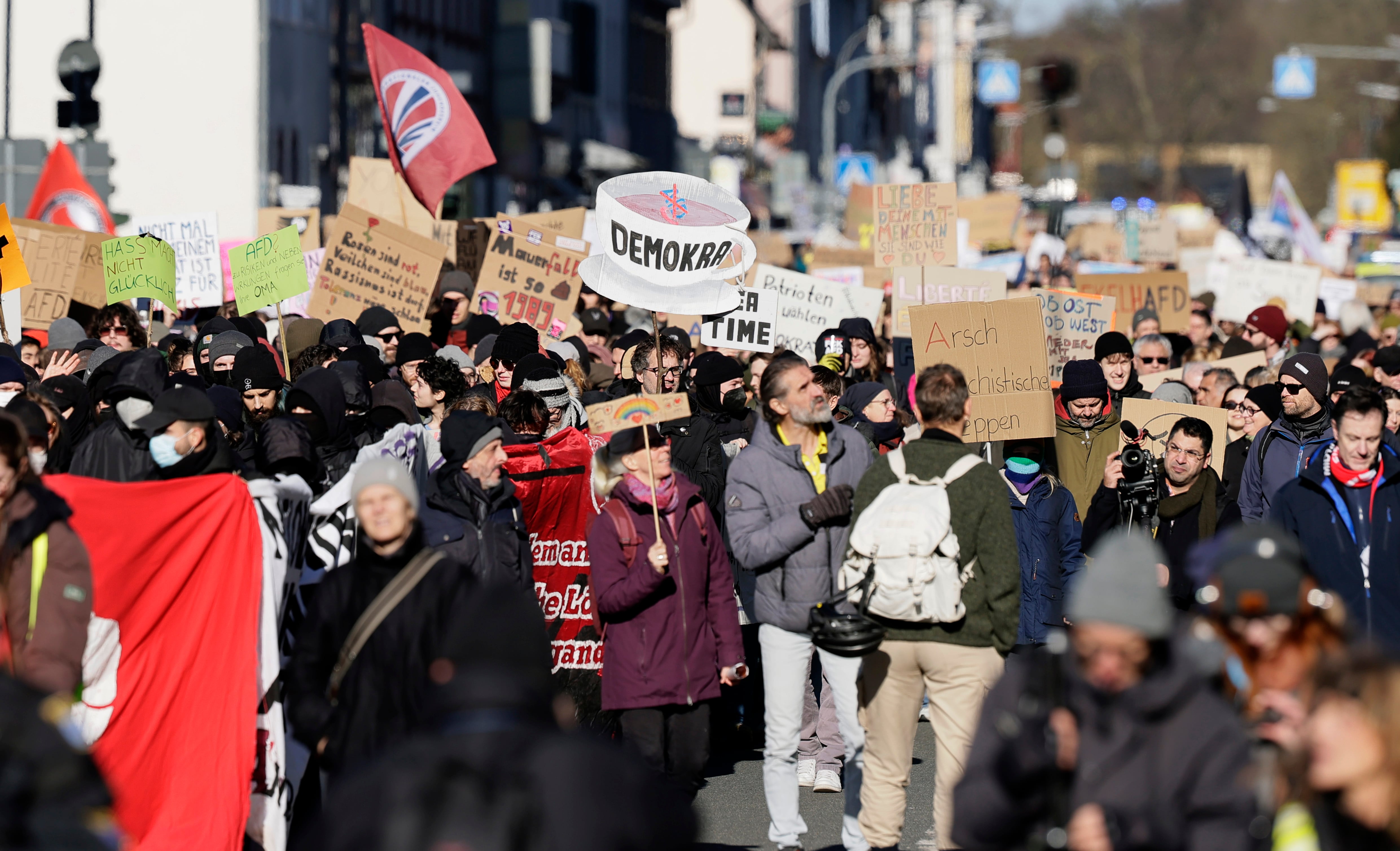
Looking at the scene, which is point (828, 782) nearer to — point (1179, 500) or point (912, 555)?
point (1179, 500)

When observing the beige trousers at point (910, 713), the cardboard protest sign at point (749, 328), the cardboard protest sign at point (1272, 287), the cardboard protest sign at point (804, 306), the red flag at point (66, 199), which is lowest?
the beige trousers at point (910, 713)

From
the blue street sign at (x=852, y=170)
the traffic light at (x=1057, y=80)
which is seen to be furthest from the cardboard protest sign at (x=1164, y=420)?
the traffic light at (x=1057, y=80)

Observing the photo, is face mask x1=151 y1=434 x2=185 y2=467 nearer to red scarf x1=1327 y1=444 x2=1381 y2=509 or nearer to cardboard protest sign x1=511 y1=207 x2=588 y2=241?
red scarf x1=1327 y1=444 x2=1381 y2=509

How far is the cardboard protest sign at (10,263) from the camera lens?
432 inches

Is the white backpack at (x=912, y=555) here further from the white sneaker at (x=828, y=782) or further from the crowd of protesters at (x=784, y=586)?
the white sneaker at (x=828, y=782)

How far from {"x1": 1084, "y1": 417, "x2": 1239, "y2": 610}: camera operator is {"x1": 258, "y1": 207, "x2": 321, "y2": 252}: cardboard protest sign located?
31.6 feet

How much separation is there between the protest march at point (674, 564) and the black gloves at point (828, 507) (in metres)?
0.01

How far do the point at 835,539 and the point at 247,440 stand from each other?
2494 millimetres

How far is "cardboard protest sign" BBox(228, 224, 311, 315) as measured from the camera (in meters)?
11.1

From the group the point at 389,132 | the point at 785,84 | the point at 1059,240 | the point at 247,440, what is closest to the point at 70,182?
the point at 389,132

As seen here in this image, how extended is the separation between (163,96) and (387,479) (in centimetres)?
2463

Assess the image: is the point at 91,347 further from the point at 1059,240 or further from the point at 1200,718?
the point at 1059,240

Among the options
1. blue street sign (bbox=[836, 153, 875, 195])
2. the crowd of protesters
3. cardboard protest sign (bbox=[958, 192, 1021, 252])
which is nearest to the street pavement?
the crowd of protesters

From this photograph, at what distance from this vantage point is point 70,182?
15.7 meters
